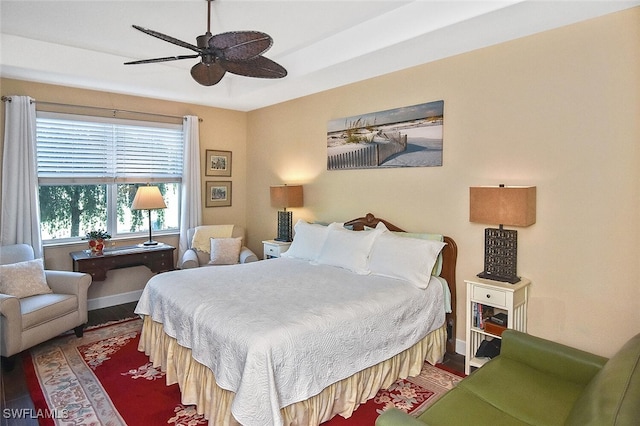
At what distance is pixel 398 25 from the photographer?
3027 mm

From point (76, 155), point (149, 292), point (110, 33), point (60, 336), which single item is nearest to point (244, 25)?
point (110, 33)

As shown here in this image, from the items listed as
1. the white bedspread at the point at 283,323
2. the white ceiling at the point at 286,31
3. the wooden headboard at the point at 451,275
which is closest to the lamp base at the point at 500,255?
the wooden headboard at the point at 451,275

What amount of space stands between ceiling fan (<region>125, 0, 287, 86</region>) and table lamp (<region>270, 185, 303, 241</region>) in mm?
2098

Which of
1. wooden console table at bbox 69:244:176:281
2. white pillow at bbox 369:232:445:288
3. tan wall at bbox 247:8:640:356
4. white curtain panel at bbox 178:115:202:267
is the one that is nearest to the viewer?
tan wall at bbox 247:8:640:356

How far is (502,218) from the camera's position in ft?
9.21

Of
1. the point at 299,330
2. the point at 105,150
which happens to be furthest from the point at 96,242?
the point at 299,330

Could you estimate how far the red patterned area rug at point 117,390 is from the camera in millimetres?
2457

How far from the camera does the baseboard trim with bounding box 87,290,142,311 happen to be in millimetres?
4609

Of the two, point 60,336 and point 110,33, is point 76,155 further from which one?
point 60,336

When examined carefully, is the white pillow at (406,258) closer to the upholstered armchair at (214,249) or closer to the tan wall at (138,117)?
the upholstered armchair at (214,249)

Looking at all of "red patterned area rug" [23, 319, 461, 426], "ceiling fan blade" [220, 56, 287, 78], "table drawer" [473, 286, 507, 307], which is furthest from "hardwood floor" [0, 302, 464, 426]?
"ceiling fan blade" [220, 56, 287, 78]

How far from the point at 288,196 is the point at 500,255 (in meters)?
2.62

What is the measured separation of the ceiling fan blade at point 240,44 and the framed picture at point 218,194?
343 cm

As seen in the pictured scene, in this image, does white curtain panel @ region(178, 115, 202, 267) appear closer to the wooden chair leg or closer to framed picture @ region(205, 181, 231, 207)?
framed picture @ region(205, 181, 231, 207)
